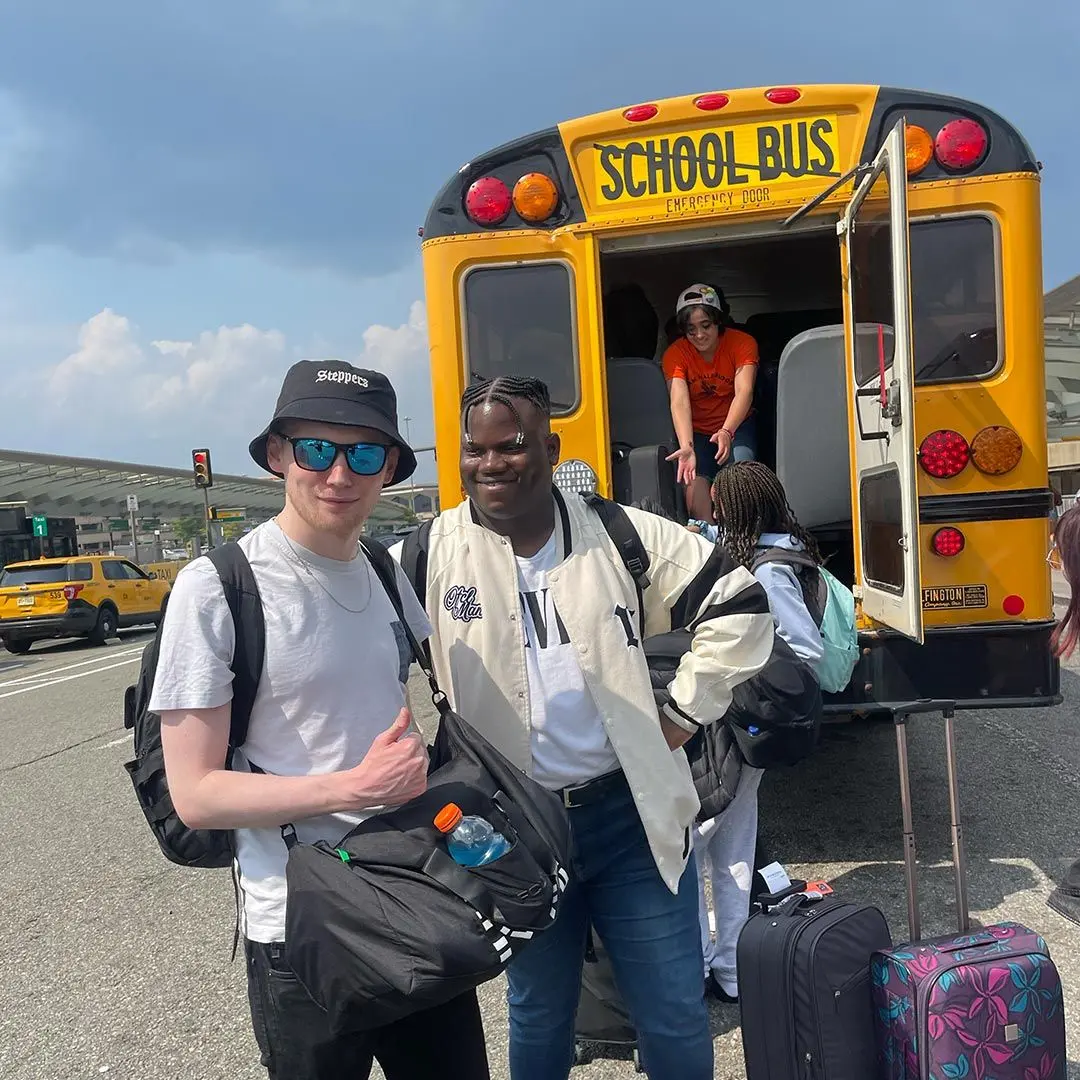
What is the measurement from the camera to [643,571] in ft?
6.61

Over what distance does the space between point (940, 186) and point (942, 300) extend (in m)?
0.44

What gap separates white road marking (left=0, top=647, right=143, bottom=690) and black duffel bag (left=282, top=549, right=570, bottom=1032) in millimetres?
→ 11567

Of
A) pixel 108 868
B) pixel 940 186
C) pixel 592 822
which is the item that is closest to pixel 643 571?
pixel 592 822

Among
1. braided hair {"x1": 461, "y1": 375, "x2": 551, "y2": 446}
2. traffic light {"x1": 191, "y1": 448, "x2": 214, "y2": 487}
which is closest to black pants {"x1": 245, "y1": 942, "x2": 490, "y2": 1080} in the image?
braided hair {"x1": 461, "y1": 375, "x2": 551, "y2": 446}

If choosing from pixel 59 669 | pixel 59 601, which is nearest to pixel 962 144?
pixel 59 669

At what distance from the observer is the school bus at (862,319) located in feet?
11.5

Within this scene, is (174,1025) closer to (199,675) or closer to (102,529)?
(199,675)

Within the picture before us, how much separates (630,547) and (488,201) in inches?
97.8

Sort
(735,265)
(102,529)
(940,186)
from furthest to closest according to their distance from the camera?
(102,529) → (735,265) → (940,186)

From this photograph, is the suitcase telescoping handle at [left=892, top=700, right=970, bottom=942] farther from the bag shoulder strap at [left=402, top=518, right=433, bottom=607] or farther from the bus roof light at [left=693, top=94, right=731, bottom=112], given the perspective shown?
the bus roof light at [left=693, top=94, right=731, bottom=112]

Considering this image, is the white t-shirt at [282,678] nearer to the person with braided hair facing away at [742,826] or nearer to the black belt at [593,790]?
the black belt at [593,790]

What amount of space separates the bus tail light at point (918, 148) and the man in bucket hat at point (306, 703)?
2.90 meters

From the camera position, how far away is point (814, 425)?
163 inches

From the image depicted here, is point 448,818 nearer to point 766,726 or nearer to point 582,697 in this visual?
point 582,697
